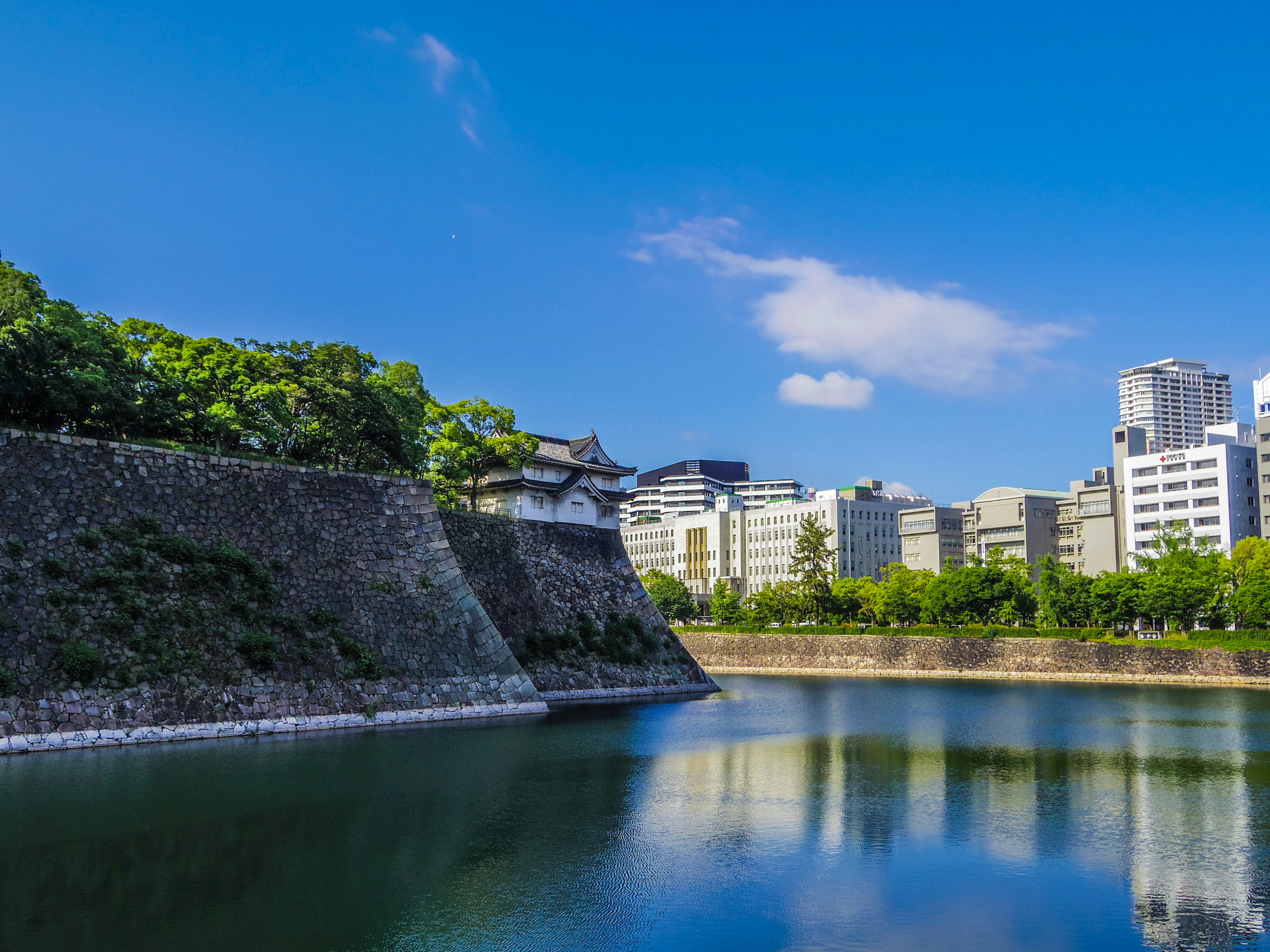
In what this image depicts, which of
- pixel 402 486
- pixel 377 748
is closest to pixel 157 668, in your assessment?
pixel 377 748

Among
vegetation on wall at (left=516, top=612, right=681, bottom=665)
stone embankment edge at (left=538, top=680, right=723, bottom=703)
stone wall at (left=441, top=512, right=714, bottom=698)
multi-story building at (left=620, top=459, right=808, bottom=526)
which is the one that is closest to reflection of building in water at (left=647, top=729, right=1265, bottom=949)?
stone embankment edge at (left=538, top=680, right=723, bottom=703)

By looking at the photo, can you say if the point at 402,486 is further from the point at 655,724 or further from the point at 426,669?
the point at 655,724

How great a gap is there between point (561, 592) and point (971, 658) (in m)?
33.0

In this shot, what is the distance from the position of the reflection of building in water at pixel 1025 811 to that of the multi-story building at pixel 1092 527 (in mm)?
83563

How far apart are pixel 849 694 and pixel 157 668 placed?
33969 mm

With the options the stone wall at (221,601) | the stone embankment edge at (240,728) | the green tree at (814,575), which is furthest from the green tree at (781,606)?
the stone embankment edge at (240,728)

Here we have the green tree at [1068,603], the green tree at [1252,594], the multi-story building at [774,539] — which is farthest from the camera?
the multi-story building at [774,539]

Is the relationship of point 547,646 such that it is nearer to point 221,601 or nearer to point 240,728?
point 221,601

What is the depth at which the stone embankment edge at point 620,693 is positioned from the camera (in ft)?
126

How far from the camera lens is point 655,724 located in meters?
31.0

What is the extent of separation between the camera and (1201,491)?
87.6 m

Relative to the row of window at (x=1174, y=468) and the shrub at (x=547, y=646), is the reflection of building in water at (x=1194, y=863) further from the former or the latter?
the row of window at (x=1174, y=468)

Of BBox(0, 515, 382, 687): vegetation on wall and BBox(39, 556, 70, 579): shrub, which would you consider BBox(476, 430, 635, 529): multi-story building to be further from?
BBox(39, 556, 70, 579): shrub

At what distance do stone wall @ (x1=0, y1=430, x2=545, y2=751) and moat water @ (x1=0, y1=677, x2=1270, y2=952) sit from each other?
61.7 inches
